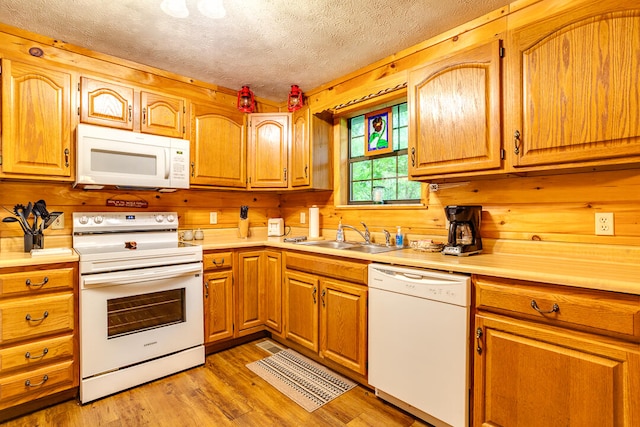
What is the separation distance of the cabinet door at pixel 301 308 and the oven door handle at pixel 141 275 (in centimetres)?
71

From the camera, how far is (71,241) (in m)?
2.41

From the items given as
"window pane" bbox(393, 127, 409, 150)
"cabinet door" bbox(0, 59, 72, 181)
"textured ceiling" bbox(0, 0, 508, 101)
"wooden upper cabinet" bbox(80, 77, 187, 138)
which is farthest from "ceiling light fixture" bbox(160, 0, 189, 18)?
"window pane" bbox(393, 127, 409, 150)

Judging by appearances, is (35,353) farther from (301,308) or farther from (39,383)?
(301,308)

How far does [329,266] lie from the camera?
7.40 ft

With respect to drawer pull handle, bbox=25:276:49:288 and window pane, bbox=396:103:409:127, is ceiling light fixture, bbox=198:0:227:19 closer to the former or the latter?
window pane, bbox=396:103:409:127

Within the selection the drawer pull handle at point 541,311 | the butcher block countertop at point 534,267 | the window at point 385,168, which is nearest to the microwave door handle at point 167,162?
the butcher block countertop at point 534,267

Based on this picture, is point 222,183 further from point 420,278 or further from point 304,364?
point 420,278

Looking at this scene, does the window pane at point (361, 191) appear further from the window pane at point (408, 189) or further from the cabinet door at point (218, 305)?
the cabinet door at point (218, 305)

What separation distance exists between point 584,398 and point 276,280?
2.03 meters

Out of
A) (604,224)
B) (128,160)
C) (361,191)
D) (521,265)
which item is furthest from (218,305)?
(604,224)

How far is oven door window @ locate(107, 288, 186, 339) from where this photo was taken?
82.5 inches

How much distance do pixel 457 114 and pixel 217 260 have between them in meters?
1.97

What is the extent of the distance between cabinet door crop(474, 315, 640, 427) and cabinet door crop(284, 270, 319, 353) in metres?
1.14

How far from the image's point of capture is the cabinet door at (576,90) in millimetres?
1369
